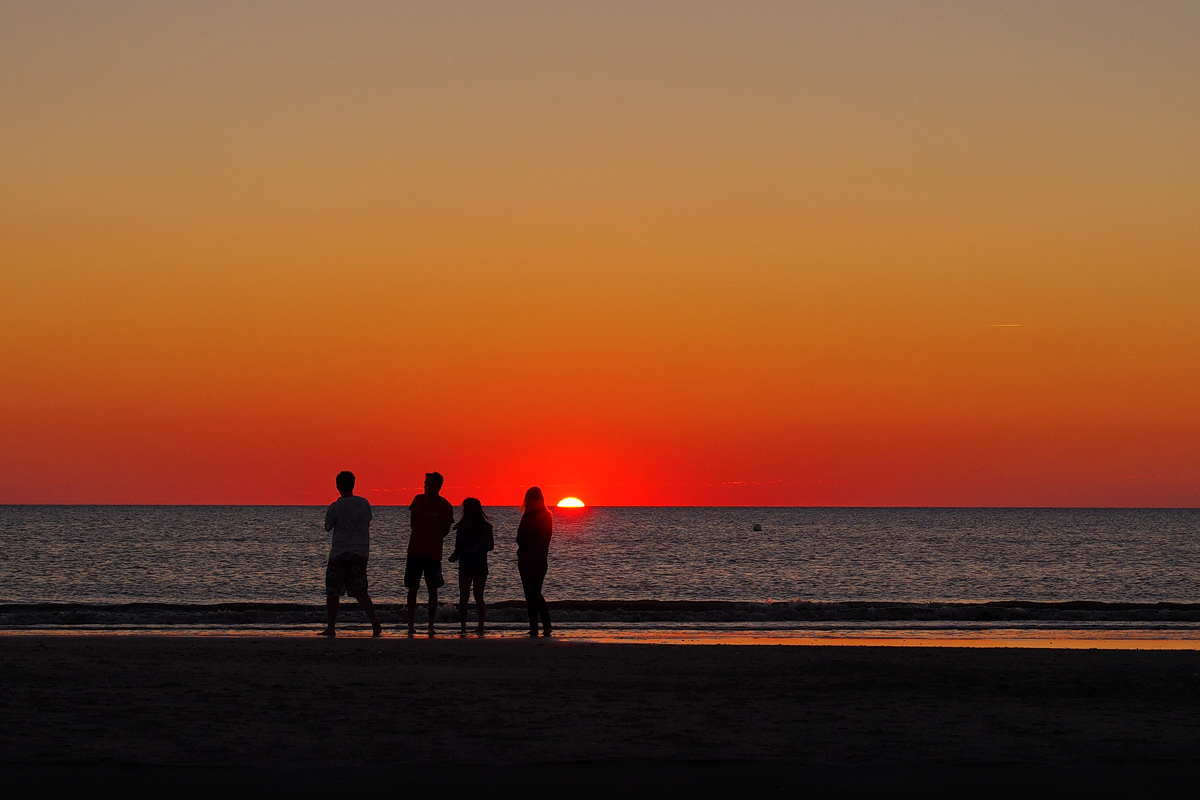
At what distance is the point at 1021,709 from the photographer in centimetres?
844

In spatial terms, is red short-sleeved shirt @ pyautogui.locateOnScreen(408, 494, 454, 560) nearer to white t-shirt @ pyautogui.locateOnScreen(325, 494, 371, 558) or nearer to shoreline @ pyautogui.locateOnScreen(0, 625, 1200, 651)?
white t-shirt @ pyautogui.locateOnScreen(325, 494, 371, 558)

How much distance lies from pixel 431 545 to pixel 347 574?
46.9 inches

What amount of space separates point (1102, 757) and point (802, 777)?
1923mm

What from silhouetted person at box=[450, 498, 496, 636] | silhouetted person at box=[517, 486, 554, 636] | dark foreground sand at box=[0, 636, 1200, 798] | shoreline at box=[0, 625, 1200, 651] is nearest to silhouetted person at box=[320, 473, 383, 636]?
silhouetted person at box=[450, 498, 496, 636]

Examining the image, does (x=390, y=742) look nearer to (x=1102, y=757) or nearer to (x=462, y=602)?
(x=1102, y=757)

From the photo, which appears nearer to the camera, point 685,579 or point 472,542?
point 472,542

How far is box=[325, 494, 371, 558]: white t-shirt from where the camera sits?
13492 mm

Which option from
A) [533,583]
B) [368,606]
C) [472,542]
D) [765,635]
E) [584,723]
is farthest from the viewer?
[765,635]

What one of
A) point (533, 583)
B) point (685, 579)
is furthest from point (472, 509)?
point (685, 579)

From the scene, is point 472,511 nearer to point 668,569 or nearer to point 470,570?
point 470,570

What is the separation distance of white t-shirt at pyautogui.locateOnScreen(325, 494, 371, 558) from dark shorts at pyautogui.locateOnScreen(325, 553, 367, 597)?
0.23 feet

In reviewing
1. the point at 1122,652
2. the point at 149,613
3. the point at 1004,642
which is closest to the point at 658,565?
the point at 149,613

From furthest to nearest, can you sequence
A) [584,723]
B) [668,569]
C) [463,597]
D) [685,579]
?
[668,569], [685,579], [463,597], [584,723]

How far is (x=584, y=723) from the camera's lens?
298 inches
